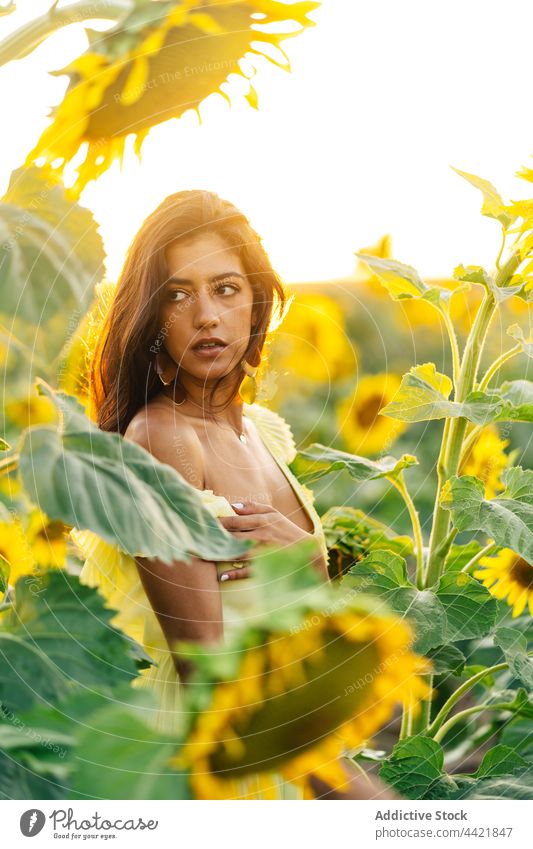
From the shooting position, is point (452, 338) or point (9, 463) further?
point (452, 338)

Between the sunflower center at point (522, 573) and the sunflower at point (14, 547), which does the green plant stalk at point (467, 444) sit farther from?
the sunflower at point (14, 547)

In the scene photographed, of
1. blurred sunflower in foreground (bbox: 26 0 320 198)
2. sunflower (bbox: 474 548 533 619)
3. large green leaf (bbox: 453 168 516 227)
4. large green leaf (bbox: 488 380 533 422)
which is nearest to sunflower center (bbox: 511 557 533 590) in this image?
sunflower (bbox: 474 548 533 619)

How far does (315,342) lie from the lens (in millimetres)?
518

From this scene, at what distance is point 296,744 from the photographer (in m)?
0.46

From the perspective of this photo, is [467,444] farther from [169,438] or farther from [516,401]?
[169,438]

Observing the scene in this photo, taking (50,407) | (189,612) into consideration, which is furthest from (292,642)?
(50,407)

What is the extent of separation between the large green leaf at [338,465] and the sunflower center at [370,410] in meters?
0.04

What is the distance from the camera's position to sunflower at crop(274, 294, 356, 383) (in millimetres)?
494

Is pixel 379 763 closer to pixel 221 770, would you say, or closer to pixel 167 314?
pixel 221 770

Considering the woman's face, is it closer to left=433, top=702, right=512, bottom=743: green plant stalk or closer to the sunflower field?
the sunflower field

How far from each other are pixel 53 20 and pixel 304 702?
12.7 inches

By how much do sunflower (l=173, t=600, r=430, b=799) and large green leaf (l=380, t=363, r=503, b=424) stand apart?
100 millimetres

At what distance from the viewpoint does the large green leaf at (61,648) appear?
385 mm

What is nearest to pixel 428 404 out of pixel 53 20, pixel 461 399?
pixel 461 399
